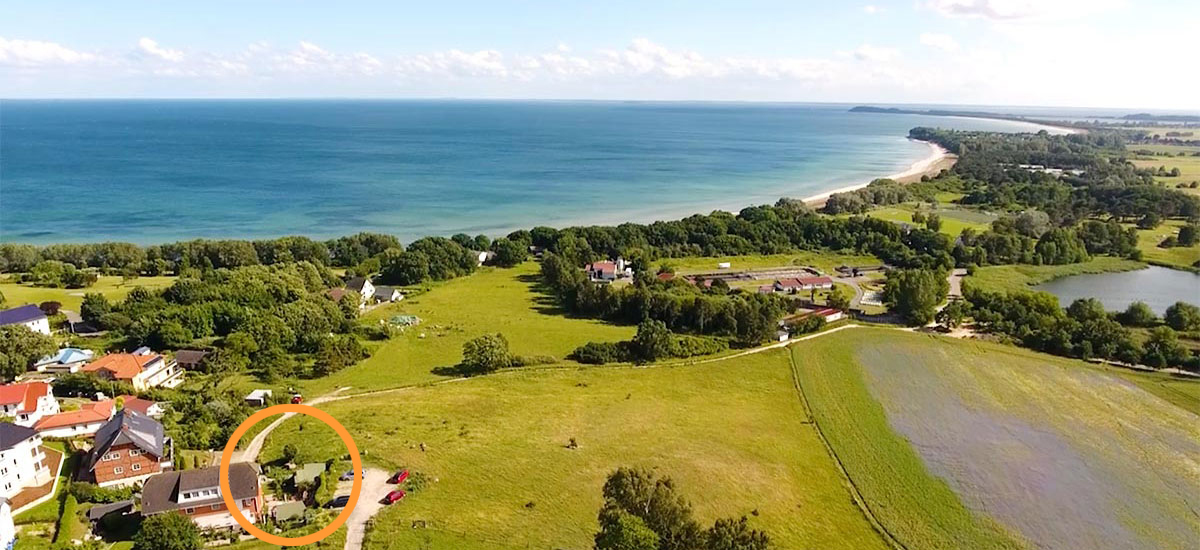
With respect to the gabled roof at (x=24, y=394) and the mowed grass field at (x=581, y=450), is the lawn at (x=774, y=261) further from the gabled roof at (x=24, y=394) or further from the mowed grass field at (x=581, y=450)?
the gabled roof at (x=24, y=394)

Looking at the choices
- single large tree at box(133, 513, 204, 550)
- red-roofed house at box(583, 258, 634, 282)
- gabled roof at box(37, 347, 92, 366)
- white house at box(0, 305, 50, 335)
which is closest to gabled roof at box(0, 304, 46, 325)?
white house at box(0, 305, 50, 335)

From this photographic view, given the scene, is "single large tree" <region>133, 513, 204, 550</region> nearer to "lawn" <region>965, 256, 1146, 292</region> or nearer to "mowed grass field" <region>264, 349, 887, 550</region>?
"mowed grass field" <region>264, 349, 887, 550</region>

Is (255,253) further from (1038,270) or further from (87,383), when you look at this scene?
(1038,270)

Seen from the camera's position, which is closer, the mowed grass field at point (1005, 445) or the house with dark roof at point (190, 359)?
the mowed grass field at point (1005, 445)

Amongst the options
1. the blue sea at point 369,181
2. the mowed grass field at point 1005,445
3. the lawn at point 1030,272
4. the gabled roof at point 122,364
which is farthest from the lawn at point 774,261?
the gabled roof at point 122,364

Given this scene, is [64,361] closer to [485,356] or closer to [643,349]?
[485,356]

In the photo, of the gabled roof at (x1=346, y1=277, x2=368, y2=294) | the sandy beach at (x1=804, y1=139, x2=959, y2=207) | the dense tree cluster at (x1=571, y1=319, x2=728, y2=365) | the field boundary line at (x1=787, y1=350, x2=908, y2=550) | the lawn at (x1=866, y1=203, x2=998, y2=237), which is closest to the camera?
the field boundary line at (x1=787, y1=350, x2=908, y2=550)
